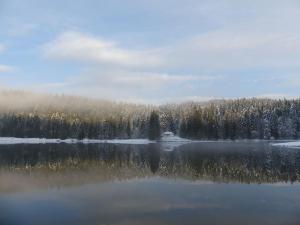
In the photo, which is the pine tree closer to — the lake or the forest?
the forest

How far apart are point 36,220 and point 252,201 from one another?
12554 mm

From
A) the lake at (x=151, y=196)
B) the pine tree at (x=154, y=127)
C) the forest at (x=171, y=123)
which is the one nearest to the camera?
the lake at (x=151, y=196)

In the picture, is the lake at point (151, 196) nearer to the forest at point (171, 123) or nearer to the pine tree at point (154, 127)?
the pine tree at point (154, 127)

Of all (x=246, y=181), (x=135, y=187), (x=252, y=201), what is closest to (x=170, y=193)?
(x=135, y=187)

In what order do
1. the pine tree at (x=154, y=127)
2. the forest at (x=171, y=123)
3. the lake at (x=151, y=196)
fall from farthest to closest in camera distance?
the forest at (x=171, y=123)
the pine tree at (x=154, y=127)
the lake at (x=151, y=196)

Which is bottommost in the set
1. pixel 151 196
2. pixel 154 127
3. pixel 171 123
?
pixel 151 196

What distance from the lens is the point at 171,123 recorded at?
17825cm

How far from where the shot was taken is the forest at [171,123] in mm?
150750

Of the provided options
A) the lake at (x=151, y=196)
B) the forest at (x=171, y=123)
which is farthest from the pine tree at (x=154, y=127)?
the lake at (x=151, y=196)

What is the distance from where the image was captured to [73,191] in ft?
91.1

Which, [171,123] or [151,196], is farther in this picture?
[171,123]

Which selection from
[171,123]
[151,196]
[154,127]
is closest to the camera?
[151,196]

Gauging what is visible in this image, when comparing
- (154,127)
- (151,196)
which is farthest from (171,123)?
(151,196)

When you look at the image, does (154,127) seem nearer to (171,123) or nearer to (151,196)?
(171,123)
